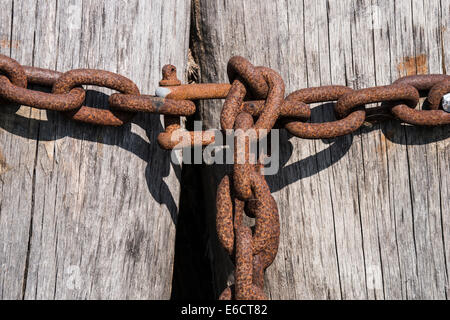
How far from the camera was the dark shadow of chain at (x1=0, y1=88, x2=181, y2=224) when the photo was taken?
4.30 ft

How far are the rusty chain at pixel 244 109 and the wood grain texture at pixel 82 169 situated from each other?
0.12 metres

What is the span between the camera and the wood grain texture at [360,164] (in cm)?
137

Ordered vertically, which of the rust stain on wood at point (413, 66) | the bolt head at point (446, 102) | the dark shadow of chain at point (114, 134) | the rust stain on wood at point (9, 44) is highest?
the rust stain on wood at point (9, 44)

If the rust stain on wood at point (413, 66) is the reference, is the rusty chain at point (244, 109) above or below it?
below

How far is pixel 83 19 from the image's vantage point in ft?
4.41

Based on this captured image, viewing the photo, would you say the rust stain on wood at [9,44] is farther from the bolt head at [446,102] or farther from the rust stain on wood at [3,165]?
the bolt head at [446,102]

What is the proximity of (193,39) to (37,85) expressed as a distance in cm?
62

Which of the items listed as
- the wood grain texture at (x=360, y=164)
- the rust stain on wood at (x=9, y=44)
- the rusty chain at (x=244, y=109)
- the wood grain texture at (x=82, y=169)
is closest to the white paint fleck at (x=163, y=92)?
the rusty chain at (x=244, y=109)

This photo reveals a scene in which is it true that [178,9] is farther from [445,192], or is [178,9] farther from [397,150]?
[445,192]

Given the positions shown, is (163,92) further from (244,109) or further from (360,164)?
(360,164)

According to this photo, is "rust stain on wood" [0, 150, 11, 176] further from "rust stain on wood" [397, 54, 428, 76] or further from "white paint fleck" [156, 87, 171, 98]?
"rust stain on wood" [397, 54, 428, 76]

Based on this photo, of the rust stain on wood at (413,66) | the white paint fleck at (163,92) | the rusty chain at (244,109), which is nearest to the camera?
the rusty chain at (244,109)

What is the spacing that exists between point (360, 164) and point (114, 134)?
2.86 feet
